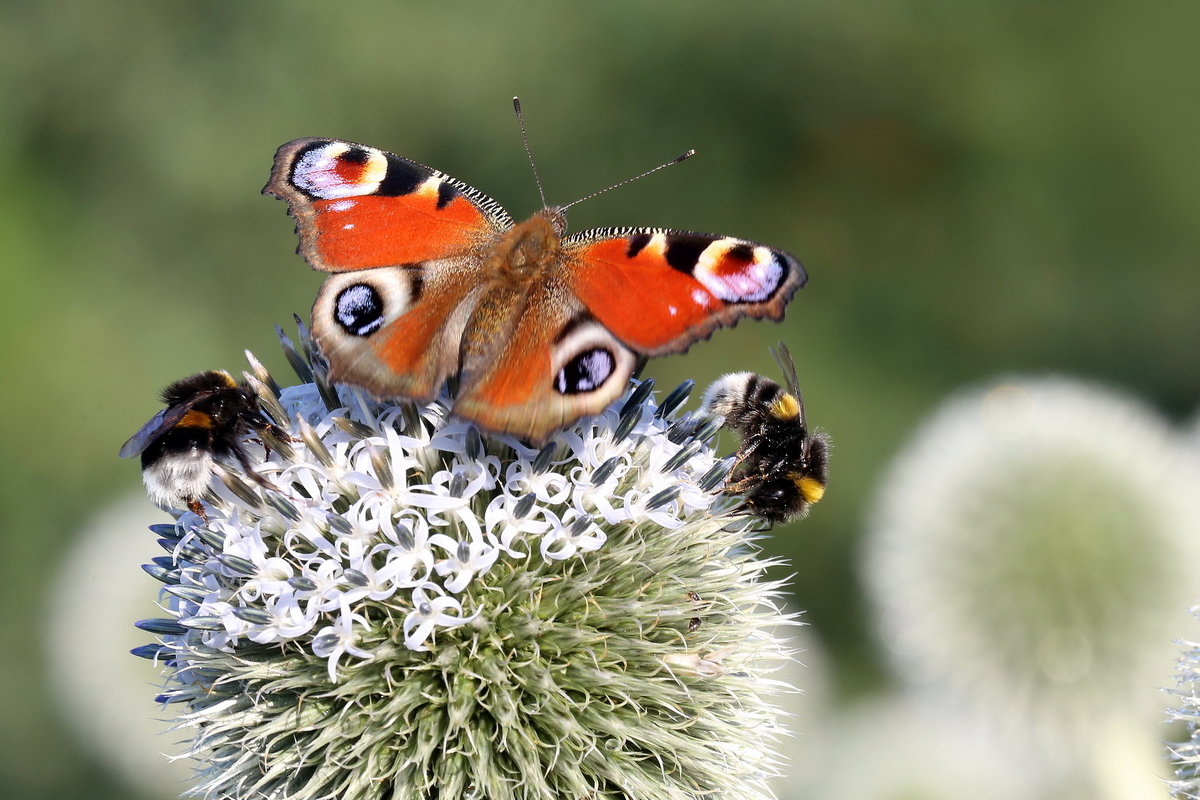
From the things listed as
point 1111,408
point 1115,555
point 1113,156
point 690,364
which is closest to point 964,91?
point 1113,156

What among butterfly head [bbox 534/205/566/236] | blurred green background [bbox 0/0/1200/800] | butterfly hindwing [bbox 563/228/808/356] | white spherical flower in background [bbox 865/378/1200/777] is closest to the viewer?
butterfly hindwing [bbox 563/228/808/356]

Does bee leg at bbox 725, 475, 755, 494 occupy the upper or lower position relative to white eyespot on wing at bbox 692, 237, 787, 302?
lower

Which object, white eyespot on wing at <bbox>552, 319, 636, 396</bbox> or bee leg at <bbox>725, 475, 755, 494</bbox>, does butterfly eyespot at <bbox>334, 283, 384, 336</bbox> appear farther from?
bee leg at <bbox>725, 475, 755, 494</bbox>

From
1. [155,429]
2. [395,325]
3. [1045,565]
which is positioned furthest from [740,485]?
[1045,565]

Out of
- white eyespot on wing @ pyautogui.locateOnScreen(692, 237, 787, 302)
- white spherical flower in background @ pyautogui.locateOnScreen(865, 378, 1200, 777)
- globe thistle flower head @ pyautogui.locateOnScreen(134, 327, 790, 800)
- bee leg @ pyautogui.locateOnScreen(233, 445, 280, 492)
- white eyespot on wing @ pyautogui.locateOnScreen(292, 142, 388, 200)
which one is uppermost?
white eyespot on wing @ pyautogui.locateOnScreen(292, 142, 388, 200)

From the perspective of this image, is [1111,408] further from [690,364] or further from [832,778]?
[690,364]

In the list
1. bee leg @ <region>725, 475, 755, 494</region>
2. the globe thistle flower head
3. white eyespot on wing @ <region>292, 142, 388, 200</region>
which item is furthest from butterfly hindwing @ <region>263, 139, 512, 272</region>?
bee leg @ <region>725, 475, 755, 494</region>

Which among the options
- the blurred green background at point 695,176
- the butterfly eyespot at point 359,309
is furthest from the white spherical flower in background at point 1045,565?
the butterfly eyespot at point 359,309
